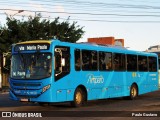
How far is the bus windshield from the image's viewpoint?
17.5 m

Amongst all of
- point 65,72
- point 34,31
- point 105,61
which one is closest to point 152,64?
point 105,61

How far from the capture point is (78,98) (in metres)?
19.2

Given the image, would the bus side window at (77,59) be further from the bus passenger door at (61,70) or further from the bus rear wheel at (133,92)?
the bus rear wheel at (133,92)

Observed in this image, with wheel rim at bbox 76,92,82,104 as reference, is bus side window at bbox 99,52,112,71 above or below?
above

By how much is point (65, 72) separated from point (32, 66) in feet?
4.80

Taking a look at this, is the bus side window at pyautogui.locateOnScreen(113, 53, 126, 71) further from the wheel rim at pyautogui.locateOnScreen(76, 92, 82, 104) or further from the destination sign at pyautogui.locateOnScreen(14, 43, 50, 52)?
the destination sign at pyautogui.locateOnScreen(14, 43, 50, 52)

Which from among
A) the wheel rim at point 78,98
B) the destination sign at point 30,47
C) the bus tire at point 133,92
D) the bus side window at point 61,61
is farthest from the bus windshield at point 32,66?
the bus tire at point 133,92

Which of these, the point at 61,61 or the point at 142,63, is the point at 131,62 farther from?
the point at 61,61

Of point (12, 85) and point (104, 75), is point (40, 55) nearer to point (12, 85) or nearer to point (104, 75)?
point (12, 85)

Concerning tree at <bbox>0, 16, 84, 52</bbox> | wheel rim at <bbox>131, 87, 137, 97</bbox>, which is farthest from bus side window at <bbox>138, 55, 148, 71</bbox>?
tree at <bbox>0, 16, 84, 52</bbox>

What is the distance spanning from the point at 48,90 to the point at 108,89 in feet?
16.9

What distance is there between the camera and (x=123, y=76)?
915 inches

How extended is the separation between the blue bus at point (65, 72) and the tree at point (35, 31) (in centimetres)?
2546

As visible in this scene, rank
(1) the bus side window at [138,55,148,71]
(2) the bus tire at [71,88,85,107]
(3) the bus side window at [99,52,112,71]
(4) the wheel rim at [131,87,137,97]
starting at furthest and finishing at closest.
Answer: (1) the bus side window at [138,55,148,71] < (4) the wheel rim at [131,87,137,97] < (3) the bus side window at [99,52,112,71] < (2) the bus tire at [71,88,85,107]
